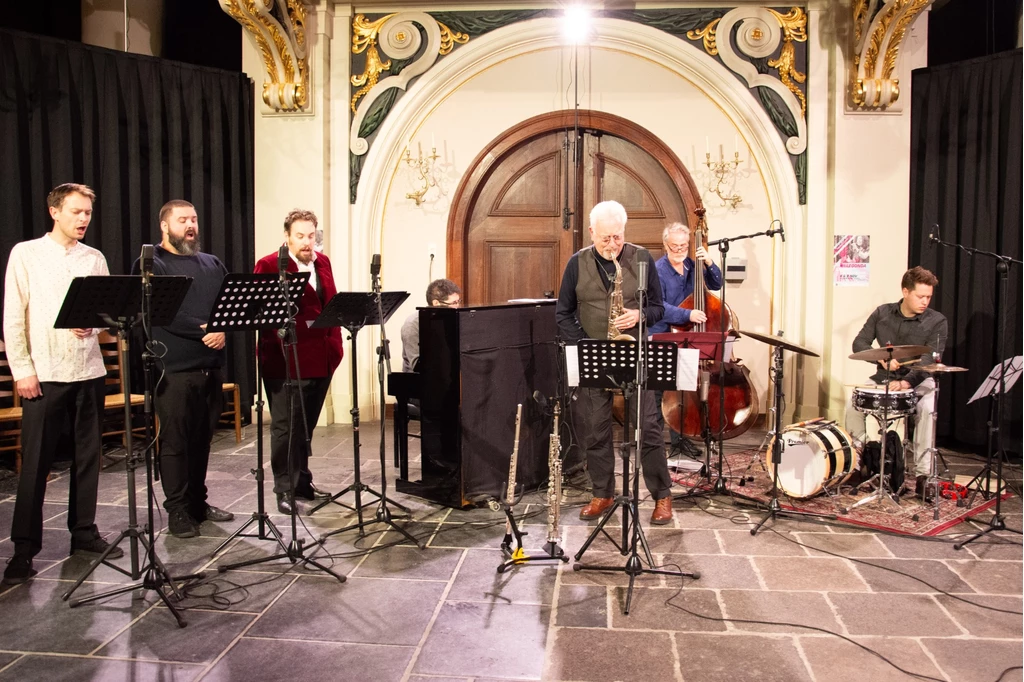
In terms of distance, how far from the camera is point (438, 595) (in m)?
3.60

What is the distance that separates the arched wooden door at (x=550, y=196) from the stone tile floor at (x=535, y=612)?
3.32 meters

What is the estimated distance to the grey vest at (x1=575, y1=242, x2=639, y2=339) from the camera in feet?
14.5

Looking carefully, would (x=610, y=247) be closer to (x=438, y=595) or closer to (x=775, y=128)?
(x=438, y=595)

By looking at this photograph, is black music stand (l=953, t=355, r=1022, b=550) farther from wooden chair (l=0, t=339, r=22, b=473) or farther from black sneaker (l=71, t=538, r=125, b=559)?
wooden chair (l=0, t=339, r=22, b=473)

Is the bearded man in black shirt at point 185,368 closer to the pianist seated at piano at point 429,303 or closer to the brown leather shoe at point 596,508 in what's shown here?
the pianist seated at piano at point 429,303

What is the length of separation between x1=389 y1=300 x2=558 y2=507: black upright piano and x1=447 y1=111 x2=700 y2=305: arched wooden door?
247 cm

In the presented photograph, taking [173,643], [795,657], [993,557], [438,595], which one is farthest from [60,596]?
[993,557]

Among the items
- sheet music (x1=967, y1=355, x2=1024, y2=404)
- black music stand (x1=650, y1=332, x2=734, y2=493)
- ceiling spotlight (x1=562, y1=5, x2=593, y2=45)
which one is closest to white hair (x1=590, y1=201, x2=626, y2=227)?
black music stand (x1=650, y1=332, x2=734, y2=493)

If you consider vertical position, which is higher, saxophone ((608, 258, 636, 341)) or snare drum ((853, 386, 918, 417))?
saxophone ((608, 258, 636, 341))

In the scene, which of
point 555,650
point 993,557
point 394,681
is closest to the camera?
point 394,681

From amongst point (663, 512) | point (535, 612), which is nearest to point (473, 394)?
point (663, 512)

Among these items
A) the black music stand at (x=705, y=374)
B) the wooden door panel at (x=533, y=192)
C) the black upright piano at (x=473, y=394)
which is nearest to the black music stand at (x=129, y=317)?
the black upright piano at (x=473, y=394)

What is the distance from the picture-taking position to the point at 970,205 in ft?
21.8

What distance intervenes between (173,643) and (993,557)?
362cm
